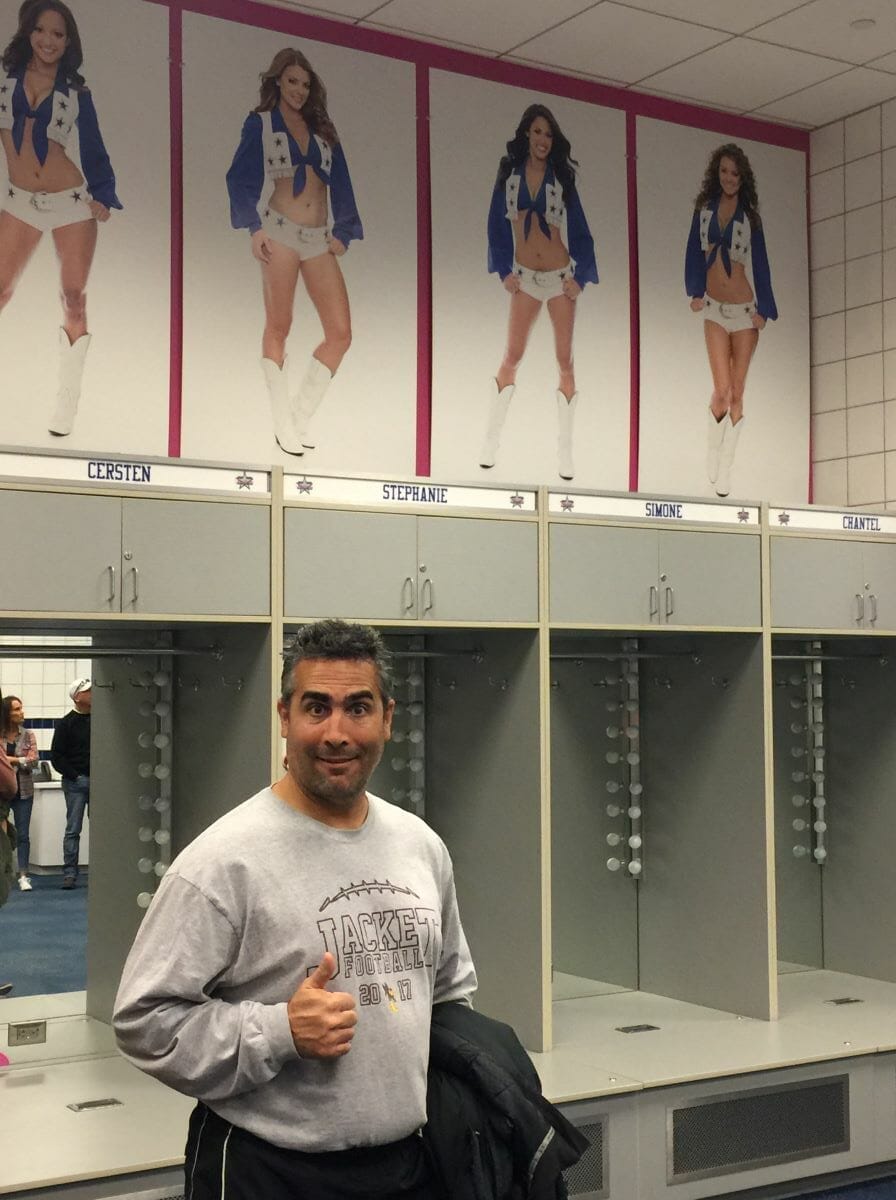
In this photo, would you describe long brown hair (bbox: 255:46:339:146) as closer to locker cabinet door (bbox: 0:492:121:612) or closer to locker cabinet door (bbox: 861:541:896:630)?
locker cabinet door (bbox: 0:492:121:612)

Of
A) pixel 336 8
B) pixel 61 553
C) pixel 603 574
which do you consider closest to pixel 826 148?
pixel 336 8

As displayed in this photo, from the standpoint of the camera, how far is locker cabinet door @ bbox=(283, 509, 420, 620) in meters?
4.85

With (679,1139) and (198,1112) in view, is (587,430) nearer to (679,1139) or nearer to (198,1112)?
(679,1139)

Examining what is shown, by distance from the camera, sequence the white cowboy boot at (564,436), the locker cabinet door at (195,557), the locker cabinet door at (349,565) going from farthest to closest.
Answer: the white cowboy boot at (564,436) → the locker cabinet door at (349,565) → the locker cabinet door at (195,557)

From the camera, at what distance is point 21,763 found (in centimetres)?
512

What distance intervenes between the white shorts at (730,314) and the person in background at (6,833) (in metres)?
3.34

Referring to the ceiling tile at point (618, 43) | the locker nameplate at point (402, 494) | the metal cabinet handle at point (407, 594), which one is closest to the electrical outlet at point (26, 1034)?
the metal cabinet handle at point (407, 594)

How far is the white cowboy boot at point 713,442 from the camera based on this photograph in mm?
6559

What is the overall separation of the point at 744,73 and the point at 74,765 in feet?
12.3

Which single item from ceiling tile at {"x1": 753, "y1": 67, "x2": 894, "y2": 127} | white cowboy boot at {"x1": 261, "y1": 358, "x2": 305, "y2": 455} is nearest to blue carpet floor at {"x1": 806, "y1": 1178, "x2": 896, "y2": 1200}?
white cowboy boot at {"x1": 261, "y1": 358, "x2": 305, "y2": 455}

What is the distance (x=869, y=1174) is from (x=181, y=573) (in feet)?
9.95

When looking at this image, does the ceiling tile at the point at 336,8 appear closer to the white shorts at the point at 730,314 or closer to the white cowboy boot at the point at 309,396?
the white cowboy boot at the point at 309,396

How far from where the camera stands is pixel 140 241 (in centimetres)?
525

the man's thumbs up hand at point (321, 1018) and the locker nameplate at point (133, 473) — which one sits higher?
the locker nameplate at point (133, 473)
